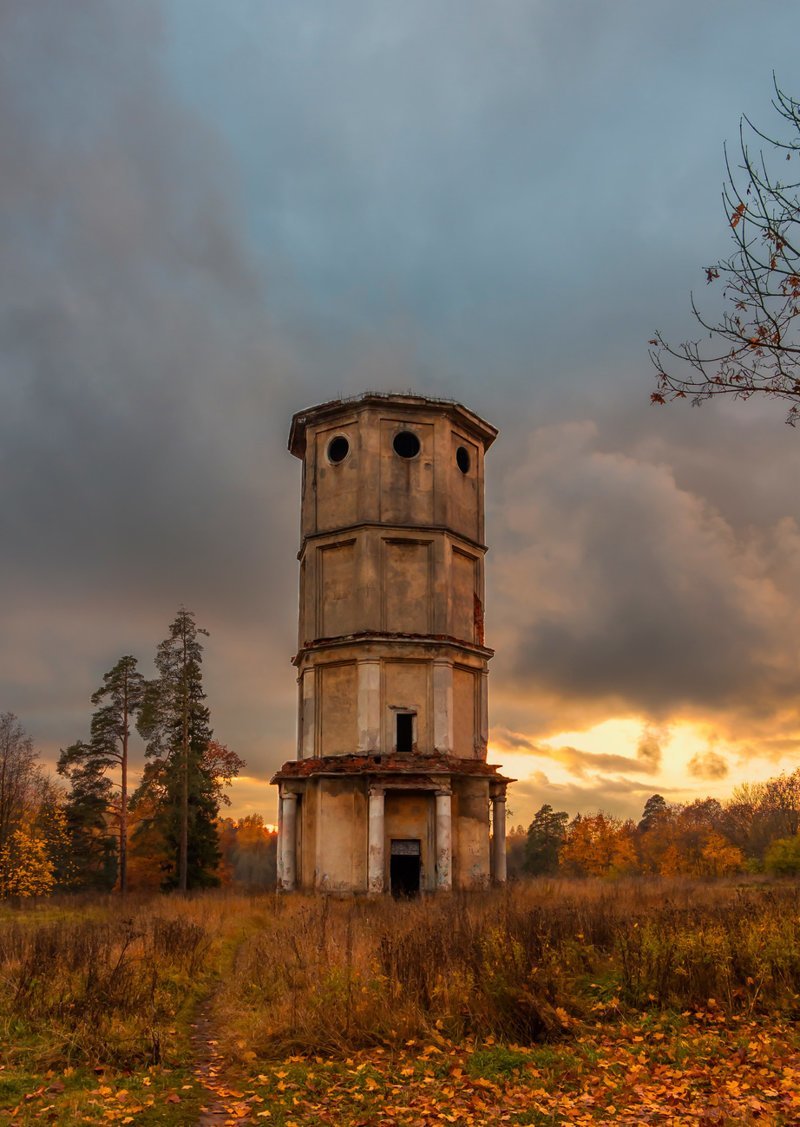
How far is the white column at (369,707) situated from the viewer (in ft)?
96.4

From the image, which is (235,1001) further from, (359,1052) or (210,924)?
(210,924)

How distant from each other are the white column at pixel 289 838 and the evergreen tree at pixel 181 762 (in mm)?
10989

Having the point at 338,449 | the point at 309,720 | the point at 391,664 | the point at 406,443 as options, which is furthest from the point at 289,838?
the point at 406,443

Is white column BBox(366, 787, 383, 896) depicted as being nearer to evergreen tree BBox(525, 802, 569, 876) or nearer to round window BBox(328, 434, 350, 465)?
round window BBox(328, 434, 350, 465)

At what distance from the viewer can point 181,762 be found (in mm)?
41250

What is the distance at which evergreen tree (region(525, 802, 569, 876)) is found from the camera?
6925 centimetres

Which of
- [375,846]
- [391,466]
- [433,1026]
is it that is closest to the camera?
[433,1026]

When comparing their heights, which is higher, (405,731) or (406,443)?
(406,443)

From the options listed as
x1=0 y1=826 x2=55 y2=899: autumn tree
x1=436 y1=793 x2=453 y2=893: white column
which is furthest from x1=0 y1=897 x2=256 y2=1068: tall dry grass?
x1=0 y1=826 x2=55 y2=899: autumn tree

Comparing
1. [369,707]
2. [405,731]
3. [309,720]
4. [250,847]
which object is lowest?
[250,847]

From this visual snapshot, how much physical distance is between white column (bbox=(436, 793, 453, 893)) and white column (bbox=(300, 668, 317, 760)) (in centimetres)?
469

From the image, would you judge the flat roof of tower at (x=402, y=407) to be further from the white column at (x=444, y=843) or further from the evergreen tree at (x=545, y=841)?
the evergreen tree at (x=545, y=841)

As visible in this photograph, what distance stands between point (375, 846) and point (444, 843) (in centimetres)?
213

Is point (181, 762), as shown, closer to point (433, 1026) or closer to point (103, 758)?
point (103, 758)
